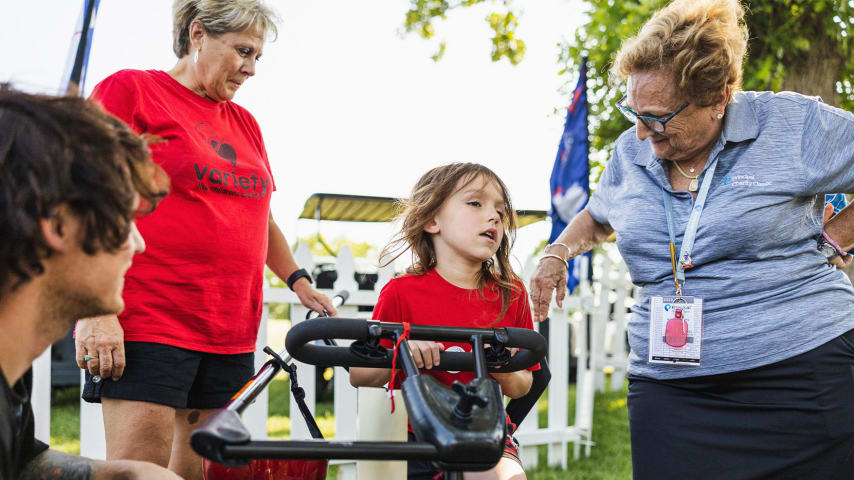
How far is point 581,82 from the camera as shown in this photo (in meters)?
6.22

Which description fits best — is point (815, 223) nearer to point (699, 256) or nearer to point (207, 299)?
point (699, 256)

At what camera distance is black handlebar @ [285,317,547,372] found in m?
1.47

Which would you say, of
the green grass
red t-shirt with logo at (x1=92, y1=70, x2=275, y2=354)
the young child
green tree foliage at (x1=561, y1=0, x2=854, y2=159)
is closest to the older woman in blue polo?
the young child

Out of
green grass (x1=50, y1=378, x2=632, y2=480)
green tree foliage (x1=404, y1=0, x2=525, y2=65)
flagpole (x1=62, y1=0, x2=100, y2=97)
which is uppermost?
green tree foliage (x1=404, y1=0, x2=525, y2=65)

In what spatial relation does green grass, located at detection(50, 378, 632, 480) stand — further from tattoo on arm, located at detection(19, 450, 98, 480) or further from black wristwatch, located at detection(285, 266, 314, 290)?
tattoo on arm, located at detection(19, 450, 98, 480)

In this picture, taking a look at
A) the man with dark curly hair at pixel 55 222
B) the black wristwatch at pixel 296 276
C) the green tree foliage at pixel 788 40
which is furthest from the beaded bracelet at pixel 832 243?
the green tree foliage at pixel 788 40

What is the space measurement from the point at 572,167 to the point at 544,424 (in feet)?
8.83

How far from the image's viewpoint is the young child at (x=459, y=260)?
2.37m

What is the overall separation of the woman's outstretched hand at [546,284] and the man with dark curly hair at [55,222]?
4.91 ft

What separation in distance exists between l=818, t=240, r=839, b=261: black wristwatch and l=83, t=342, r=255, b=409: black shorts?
1927 mm

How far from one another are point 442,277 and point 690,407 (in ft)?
3.04

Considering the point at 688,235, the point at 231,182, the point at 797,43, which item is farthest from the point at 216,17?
the point at 797,43

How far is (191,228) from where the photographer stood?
2176 mm

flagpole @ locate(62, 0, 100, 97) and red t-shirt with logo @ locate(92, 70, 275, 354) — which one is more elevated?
flagpole @ locate(62, 0, 100, 97)
